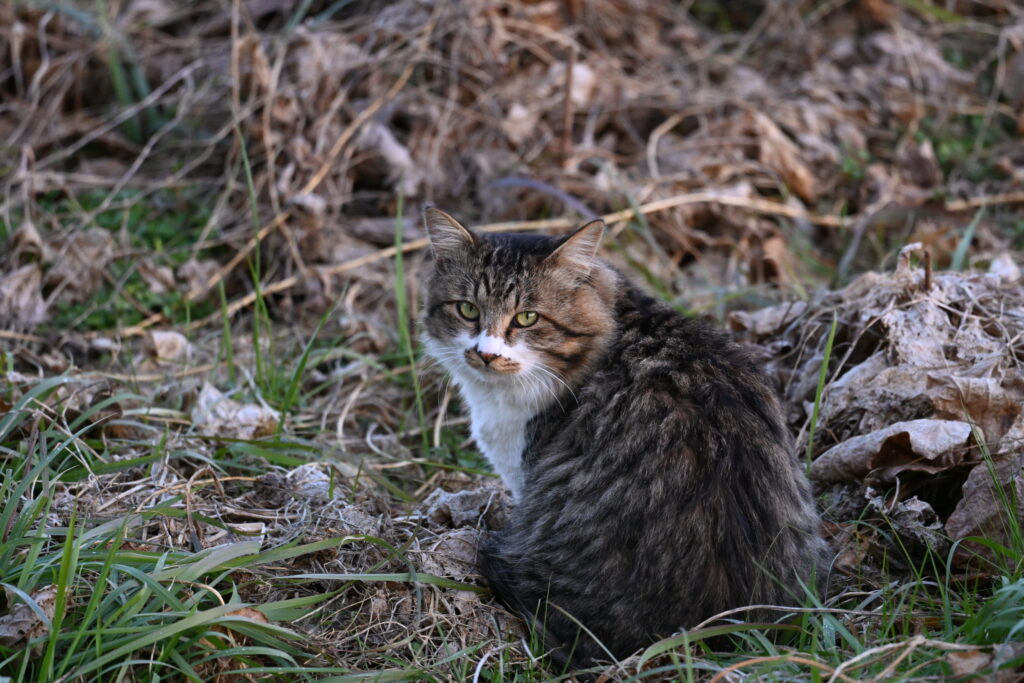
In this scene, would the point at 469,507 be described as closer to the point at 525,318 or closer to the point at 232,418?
the point at 525,318

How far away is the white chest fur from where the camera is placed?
338cm

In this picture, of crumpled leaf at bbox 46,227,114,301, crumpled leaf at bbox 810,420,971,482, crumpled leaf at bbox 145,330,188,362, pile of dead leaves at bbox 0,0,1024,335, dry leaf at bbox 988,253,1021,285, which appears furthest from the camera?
pile of dead leaves at bbox 0,0,1024,335

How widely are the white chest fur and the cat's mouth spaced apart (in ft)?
0.34

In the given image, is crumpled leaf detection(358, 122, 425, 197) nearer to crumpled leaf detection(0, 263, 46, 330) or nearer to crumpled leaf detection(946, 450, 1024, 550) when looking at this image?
crumpled leaf detection(0, 263, 46, 330)

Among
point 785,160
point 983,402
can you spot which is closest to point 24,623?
point 983,402

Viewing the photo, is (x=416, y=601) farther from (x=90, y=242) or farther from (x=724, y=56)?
(x=724, y=56)

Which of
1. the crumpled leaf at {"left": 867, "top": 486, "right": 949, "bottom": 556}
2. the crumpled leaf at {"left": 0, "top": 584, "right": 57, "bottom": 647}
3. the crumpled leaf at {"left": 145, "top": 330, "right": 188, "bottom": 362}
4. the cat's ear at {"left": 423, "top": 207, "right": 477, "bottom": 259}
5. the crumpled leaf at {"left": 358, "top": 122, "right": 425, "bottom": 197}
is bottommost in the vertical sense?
the crumpled leaf at {"left": 145, "top": 330, "right": 188, "bottom": 362}

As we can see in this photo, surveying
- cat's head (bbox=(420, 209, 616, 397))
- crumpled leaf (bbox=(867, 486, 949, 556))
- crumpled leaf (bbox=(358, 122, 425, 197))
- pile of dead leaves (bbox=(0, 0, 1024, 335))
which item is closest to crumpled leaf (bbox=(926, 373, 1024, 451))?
crumpled leaf (bbox=(867, 486, 949, 556))

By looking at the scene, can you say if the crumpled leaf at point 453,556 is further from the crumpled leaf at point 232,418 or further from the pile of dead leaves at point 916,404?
the pile of dead leaves at point 916,404

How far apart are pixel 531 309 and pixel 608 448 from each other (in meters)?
0.67

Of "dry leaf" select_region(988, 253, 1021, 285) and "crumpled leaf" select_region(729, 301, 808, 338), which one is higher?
"dry leaf" select_region(988, 253, 1021, 285)

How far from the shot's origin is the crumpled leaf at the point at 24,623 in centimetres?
242

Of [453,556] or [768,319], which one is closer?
[453,556]

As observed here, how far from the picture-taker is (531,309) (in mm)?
3402
